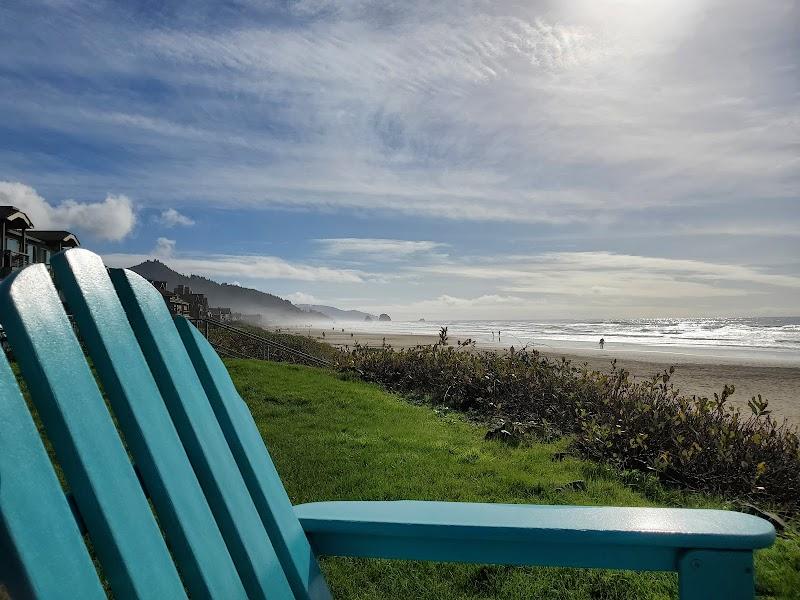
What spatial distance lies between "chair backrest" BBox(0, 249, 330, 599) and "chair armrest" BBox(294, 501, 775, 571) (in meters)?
0.15

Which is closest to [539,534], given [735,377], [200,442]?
[200,442]

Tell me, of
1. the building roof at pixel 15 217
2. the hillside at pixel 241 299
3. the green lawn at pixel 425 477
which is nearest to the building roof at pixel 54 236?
the building roof at pixel 15 217

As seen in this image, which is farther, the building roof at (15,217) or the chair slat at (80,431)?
the building roof at (15,217)

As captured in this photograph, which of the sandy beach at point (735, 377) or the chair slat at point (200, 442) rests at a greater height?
the chair slat at point (200, 442)

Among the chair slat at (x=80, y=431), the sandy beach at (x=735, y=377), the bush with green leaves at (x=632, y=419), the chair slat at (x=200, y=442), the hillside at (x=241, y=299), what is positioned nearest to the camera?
the chair slat at (x=80, y=431)

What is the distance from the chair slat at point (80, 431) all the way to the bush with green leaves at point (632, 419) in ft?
18.2

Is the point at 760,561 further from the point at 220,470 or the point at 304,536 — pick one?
the point at 220,470

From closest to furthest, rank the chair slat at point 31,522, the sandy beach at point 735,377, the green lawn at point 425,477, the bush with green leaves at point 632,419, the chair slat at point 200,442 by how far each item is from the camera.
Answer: the chair slat at point 31,522 → the chair slat at point 200,442 → the green lawn at point 425,477 → the bush with green leaves at point 632,419 → the sandy beach at point 735,377

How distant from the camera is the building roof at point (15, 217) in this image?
22.2 meters

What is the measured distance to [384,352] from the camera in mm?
13000

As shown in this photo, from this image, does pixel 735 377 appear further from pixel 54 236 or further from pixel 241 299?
pixel 241 299

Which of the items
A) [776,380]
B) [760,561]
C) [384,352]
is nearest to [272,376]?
[384,352]

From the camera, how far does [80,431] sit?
112 centimetres

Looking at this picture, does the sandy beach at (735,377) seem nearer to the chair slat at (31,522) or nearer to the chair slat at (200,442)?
the chair slat at (200,442)
